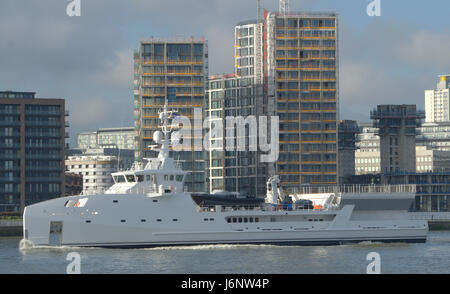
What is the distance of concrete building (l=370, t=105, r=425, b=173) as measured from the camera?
147 m

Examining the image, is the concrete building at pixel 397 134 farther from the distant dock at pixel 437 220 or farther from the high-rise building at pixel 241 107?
the distant dock at pixel 437 220

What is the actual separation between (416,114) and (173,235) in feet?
326

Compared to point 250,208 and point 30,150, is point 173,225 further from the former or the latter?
point 30,150

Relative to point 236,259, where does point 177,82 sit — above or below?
above

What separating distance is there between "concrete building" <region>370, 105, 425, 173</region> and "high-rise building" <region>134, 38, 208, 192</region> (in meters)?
43.1

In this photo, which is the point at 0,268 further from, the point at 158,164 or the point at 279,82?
the point at 279,82

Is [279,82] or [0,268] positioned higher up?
[279,82]

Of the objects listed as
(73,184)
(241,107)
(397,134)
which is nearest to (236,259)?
(241,107)

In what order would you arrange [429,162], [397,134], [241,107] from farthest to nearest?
1. [429,162]
2. [397,134]
3. [241,107]

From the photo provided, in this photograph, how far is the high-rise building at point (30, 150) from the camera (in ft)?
350

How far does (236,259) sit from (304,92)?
68.9m

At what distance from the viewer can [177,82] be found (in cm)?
11381

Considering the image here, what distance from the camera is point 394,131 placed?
150m
